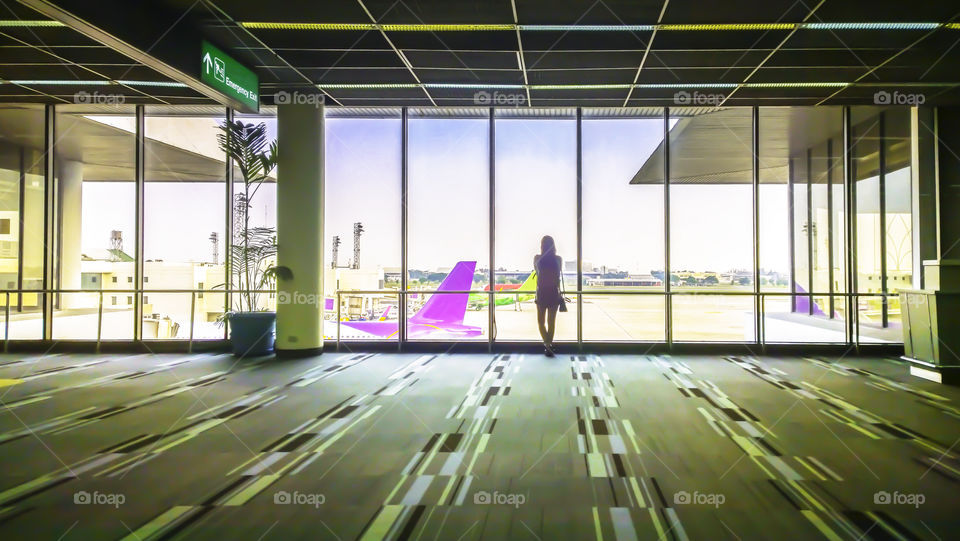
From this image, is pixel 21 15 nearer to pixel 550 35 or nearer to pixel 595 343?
pixel 550 35

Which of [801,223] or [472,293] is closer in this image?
[472,293]

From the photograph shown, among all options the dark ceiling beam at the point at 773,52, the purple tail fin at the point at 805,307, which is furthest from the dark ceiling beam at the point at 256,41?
the purple tail fin at the point at 805,307

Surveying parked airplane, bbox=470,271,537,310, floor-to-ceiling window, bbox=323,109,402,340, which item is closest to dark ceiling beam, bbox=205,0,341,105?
floor-to-ceiling window, bbox=323,109,402,340

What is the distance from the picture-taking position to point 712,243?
286 inches

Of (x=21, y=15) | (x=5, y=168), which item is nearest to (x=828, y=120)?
(x=21, y=15)

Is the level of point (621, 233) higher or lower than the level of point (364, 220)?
lower

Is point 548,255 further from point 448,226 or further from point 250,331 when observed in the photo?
point 250,331

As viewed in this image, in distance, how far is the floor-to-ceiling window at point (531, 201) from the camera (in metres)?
7.22

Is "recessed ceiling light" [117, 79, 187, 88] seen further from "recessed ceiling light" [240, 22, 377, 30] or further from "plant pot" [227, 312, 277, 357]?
"plant pot" [227, 312, 277, 357]

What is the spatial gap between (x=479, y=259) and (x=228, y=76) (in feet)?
13.0

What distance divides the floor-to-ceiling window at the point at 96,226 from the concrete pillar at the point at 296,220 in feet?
7.98

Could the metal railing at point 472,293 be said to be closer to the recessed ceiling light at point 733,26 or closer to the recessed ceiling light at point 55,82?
the recessed ceiling light at point 55,82

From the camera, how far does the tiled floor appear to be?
2227 millimetres

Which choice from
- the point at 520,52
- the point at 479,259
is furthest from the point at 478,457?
the point at 479,259
